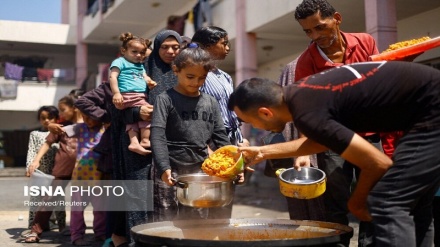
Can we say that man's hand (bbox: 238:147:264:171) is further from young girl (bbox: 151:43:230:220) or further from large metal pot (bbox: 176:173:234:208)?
young girl (bbox: 151:43:230:220)

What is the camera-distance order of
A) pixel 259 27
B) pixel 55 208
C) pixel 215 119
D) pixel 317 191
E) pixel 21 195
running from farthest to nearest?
pixel 259 27 < pixel 21 195 < pixel 55 208 < pixel 215 119 < pixel 317 191

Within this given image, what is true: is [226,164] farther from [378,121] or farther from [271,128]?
[378,121]

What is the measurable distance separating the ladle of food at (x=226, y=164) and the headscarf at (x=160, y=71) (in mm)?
1285

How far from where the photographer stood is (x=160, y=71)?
4523 mm

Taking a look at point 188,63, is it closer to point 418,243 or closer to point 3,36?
point 418,243

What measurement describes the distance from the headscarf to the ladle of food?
1.29 metres

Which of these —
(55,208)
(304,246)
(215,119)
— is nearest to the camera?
(304,246)

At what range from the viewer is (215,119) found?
13.7 ft

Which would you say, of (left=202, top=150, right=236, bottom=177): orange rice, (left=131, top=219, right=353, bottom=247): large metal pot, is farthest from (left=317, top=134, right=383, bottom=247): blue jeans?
(left=202, top=150, right=236, bottom=177): orange rice

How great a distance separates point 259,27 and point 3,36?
13.3m

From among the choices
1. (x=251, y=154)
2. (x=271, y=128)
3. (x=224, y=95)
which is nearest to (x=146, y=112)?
(x=224, y=95)

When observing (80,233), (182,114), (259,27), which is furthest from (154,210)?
(259,27)

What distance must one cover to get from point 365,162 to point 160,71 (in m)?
2.24

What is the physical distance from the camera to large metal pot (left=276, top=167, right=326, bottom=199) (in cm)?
353
